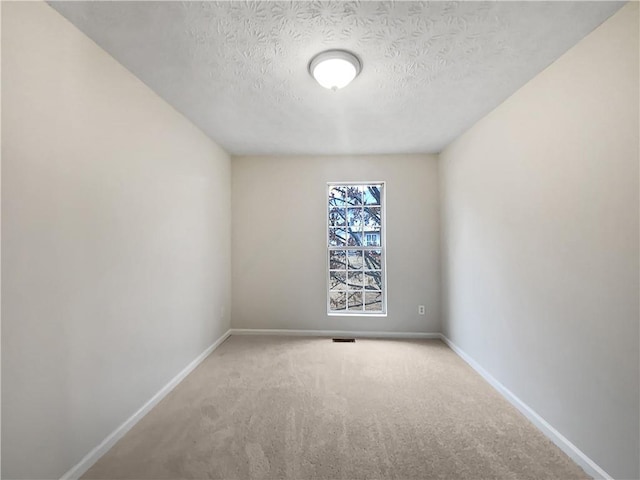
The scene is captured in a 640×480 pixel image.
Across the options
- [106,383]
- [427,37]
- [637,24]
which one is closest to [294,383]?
[106,383]

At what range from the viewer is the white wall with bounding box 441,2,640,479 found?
54.4 inches

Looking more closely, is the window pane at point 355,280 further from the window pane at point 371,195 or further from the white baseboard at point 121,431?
the white baseboard at point 121,431

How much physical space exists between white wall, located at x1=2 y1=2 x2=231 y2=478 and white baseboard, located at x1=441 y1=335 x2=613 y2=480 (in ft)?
9.26

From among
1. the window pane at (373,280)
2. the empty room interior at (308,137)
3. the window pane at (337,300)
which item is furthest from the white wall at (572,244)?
the window pane at (337,300)

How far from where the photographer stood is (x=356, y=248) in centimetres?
390

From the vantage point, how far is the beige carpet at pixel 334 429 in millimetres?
1557

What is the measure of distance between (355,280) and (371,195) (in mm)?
1242

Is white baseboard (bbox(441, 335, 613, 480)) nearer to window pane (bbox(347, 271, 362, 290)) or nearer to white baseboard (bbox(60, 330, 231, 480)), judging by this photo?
window pane (bbox(347, 271, 362, 290))

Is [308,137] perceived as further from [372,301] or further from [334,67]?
[372,301]

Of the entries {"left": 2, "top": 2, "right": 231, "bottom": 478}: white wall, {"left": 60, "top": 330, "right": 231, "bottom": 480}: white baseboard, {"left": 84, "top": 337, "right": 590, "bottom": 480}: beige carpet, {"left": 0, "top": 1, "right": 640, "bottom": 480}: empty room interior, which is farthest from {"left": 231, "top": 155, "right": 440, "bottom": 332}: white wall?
{"left": 2, "top": 2, "right": 231, "bottom": 478}: white wall

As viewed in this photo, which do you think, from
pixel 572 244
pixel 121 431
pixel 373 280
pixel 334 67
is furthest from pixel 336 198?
pixel 121 431

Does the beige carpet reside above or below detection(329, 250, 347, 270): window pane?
below

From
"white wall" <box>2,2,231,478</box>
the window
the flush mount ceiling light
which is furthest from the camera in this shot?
the window

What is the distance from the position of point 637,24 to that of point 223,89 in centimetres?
243
